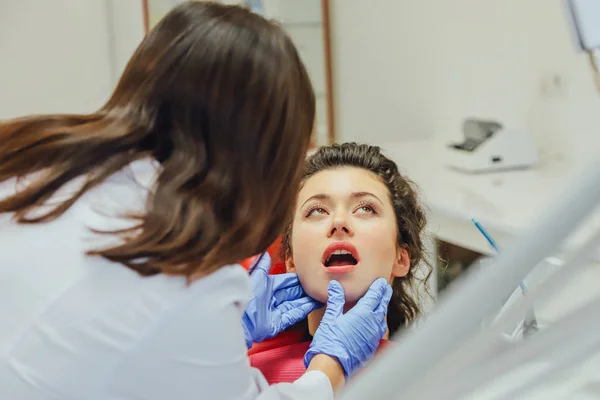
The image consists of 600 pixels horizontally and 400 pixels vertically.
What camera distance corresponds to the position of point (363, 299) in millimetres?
1395

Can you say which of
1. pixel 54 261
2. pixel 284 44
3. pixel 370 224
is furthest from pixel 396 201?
pixel 54 261

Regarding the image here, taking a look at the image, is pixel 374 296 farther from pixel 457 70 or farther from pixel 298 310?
pixel 457 70

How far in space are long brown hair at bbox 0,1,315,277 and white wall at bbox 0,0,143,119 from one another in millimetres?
2982

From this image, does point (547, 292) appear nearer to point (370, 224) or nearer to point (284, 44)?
point (284, 44)

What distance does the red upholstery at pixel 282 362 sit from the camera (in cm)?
145

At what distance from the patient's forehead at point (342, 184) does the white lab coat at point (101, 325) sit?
2.12 feet

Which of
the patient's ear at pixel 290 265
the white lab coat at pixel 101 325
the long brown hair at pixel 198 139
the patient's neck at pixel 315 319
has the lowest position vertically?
the patient's neck at pixel 315 319

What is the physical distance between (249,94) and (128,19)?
10.6ft

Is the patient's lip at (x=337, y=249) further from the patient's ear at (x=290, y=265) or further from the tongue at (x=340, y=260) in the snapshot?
the patient's ear at (x=290, y=265)

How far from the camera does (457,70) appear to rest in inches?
128

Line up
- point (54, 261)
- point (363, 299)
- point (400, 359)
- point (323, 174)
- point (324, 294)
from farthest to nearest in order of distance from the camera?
1. point (323, 174)
2. point (324, 294)
3. point (363, 299)
4. point (54, 261)
5. point (400, 359)

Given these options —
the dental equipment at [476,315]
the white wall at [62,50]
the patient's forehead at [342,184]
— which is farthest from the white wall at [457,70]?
the dental equipment at [476,315]

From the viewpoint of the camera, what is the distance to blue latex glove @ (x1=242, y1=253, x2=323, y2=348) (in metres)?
1.49

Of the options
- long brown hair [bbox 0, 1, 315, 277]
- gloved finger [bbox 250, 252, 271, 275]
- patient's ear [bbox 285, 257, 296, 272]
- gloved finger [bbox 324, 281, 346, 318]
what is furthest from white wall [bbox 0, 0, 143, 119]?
long brown hair [bbox 0, 1, 315, 277]
